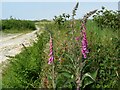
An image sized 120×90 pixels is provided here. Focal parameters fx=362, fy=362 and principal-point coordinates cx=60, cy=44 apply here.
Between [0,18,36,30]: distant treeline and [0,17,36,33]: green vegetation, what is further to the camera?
[0,18,36,30]: distant treeline

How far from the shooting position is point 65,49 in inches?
260

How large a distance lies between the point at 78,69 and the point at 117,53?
5.46 feet

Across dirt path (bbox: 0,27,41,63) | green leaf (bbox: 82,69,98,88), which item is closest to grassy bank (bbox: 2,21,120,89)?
green leaf (bbox: 82,69,98,88)

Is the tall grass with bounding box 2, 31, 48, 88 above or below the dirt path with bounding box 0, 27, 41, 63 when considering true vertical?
above

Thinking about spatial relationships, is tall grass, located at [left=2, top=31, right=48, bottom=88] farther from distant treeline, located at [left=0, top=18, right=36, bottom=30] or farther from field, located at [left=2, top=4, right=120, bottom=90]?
distant treeline, located at [left=0, top=18, right=36, bottom=30]

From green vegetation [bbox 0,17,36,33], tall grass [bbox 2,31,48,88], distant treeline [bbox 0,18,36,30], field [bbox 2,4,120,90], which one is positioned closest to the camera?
field [bbox 2,4,120,90]

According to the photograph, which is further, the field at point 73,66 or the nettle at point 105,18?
the nettle at point 105,18

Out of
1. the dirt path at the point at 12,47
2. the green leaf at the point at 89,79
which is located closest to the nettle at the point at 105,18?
the dirt path at the point at 12,47

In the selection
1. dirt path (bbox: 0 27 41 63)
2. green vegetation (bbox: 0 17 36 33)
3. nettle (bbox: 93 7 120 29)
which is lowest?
green vegetation (bbox: 0 17 36 33)

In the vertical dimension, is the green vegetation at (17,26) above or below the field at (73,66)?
below

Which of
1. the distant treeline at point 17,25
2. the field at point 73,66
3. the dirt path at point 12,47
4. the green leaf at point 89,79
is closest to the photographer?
the field at point 73,66

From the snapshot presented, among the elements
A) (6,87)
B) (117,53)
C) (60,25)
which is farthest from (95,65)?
(60,25)

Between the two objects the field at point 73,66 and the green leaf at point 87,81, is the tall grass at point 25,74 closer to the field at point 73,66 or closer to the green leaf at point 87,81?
the field at point 73,66

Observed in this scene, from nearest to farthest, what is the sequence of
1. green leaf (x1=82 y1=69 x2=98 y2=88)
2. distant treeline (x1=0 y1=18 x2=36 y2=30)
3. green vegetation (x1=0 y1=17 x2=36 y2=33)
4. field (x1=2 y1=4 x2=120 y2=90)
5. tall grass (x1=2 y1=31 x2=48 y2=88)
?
1. field (x1=2 y1=4 x2=120 y2=90)
2. green leaf (x1=82 y1=69 x2=98 y2=88)
3. tall grass (x1=2 y1=31 x2=48 y2=88)
4. green vegetation (x1=0 y1=17 x2=36 y2=33)
5. distant treeline (x1=0 y1=18 x2=36 y2=30)
